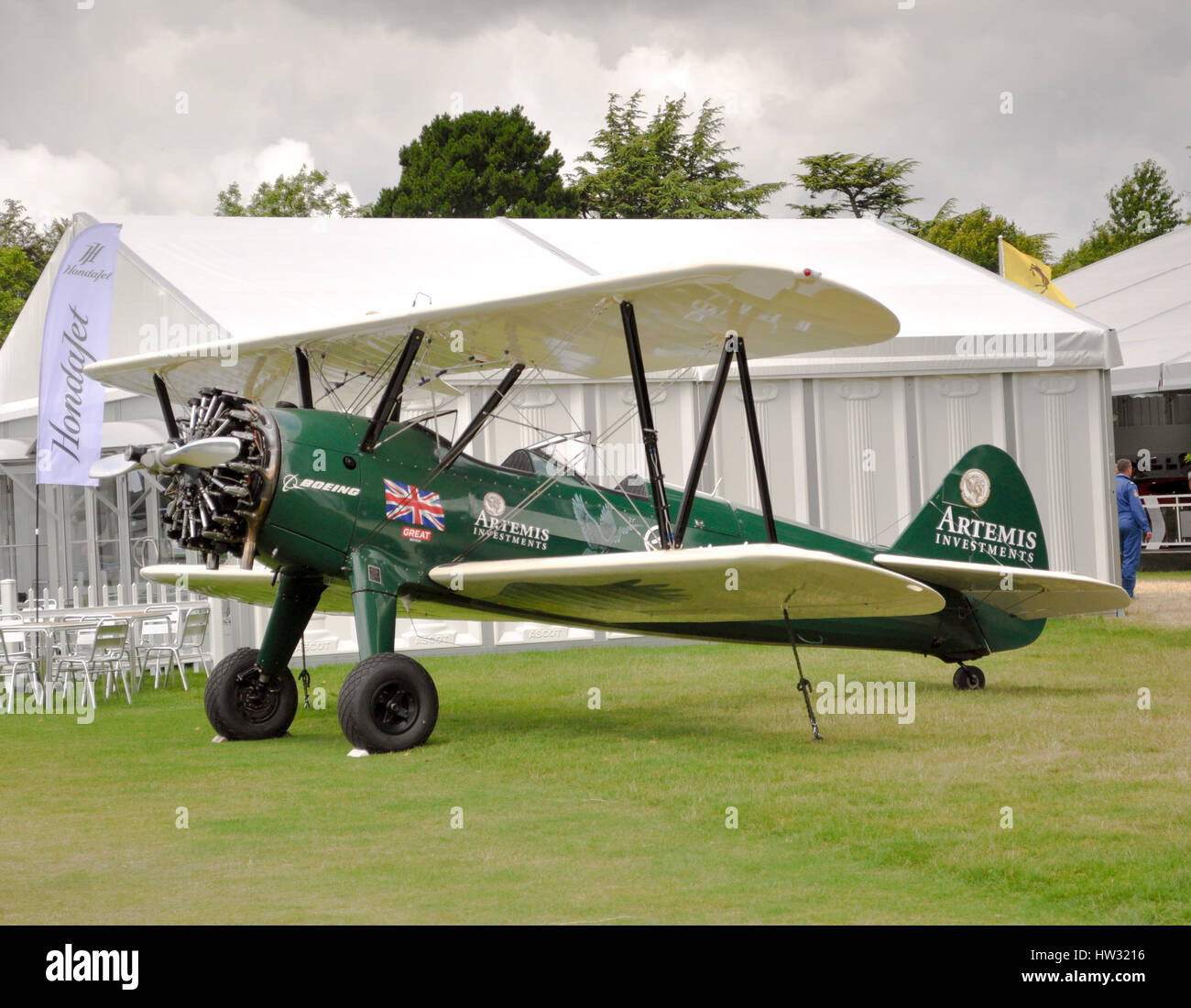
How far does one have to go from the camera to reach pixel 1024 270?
23.8m

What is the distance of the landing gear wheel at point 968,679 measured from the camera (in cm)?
1095

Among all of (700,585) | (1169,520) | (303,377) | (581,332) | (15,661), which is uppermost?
(581,332)

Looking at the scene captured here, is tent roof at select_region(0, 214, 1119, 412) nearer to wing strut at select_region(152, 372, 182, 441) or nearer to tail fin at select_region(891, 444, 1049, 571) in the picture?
wing strut at select_region(152, 372, 182, 441)

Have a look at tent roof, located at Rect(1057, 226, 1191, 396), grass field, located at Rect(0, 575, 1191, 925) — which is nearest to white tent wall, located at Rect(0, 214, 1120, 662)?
grass field, located at Rect(0, 575, 1191, 925)

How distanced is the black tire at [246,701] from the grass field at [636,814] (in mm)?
247

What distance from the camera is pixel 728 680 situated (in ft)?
41.3

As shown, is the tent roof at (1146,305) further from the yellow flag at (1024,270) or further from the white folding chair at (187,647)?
the white folding chair at (187,647)

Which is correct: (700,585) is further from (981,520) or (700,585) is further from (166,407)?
(166,407)

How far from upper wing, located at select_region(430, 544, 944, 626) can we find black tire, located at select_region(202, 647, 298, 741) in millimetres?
1735

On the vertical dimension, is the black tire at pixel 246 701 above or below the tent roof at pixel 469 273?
below

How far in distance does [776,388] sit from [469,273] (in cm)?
427

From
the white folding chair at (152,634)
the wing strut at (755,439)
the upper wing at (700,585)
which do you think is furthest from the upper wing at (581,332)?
the white folding chair at (152,634)

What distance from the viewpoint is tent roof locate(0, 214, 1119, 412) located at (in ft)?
52.2

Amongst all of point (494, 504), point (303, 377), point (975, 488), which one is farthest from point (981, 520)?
point (303, 377)
